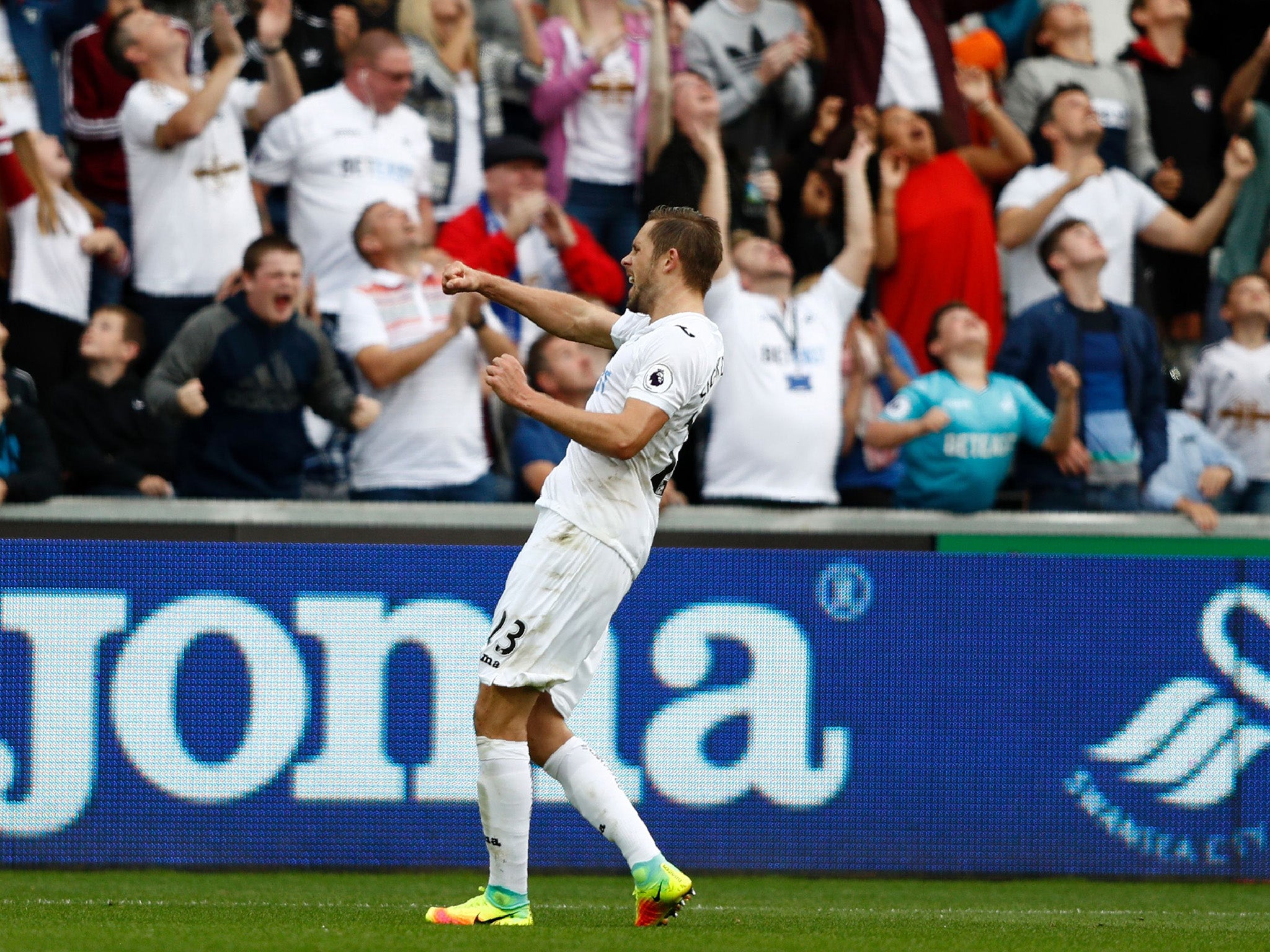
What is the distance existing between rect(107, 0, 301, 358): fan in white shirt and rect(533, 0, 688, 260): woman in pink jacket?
189 cm

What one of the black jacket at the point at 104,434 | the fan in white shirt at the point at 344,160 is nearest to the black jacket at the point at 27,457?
the black jacket at the point at 104,434

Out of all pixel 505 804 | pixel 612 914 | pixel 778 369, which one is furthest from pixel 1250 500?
pixel 505 804

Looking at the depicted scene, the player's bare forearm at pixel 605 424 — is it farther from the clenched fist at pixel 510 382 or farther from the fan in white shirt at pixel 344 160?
the fan in white shirt at pixel 344 160

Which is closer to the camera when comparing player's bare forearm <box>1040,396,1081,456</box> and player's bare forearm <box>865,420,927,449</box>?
player's bare forearm <box>865,420,927,449</box>

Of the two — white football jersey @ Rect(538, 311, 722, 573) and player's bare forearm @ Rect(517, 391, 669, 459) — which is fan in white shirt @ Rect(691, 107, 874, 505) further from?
player's bare forearm @ Rect(517, 391, 669, 459)

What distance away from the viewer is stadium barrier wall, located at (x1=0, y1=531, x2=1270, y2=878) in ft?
26.6

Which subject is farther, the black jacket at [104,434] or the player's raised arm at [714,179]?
the player's raised arm at [714,179]

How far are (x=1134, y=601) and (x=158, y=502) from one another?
180 inches

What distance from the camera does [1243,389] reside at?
1039 centimetres

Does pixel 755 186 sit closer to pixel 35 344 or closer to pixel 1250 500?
pixel 1250 500

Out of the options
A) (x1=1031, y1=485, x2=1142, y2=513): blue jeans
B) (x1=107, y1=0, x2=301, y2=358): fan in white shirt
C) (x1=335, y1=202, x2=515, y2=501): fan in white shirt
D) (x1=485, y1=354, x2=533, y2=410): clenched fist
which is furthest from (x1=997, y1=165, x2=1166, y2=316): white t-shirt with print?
(x1=485, y1=354, x2=533, y2=410): clenched fist

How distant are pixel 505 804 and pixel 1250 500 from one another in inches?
235

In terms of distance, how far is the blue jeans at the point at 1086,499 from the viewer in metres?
9.57

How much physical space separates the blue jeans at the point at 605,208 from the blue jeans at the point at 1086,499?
288 cm
